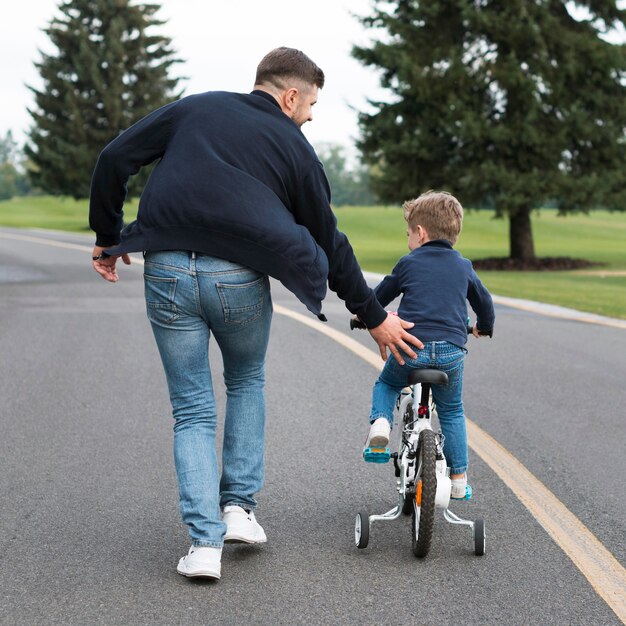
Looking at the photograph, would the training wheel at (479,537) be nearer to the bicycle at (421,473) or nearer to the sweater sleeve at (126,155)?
the bicycle at (421,473)

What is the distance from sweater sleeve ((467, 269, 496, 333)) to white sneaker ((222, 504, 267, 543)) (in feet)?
4.49

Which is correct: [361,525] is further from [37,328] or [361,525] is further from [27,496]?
[37,328]

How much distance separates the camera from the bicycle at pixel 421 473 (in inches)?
166

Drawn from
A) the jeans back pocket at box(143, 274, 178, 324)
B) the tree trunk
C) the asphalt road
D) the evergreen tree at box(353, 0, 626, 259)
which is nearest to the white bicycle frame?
the asphalt road

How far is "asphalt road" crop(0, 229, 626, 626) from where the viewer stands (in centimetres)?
382

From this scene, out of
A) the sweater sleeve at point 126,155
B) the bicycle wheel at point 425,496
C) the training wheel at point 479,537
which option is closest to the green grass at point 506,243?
the training wheel at point 479,537

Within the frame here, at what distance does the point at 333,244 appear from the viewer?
4.18 meters

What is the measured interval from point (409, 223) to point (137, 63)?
58.4 meters

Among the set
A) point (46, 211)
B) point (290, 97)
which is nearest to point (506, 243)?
point (46, 211)

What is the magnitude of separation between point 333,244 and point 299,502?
1573 millimetres

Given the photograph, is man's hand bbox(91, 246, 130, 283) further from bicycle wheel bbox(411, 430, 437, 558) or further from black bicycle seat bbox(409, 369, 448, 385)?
bicycle wheel bbox(411, 430, 437, 558)

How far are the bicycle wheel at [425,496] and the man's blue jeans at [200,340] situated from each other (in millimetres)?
747

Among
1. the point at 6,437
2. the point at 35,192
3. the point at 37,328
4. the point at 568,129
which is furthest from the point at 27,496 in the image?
the point at 35,192

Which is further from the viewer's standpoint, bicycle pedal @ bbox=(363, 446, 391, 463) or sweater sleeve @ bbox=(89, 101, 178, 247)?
bicycle pedal @ bbox=(363, 446, 391, 463)
